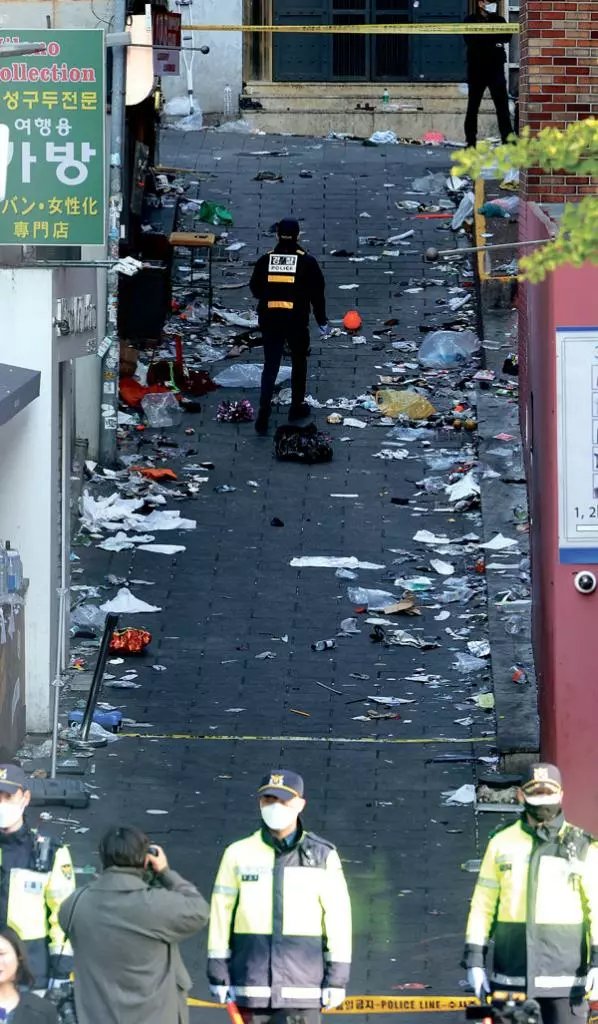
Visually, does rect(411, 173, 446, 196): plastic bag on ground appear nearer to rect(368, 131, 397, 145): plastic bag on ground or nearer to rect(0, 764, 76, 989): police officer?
rect(368, 131, 397, 145): plastic bag on ground

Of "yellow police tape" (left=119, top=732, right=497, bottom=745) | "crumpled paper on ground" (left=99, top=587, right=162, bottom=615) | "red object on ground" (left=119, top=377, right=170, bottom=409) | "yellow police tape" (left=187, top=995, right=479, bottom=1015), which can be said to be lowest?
"yellow police tape" (left=119, top=732, right=497, bottom=745)

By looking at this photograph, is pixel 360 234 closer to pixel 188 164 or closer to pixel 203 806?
pixel 188 164

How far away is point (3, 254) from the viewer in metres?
13.2

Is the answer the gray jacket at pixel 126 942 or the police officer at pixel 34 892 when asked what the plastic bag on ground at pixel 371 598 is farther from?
the gray jacket at pixel 126 942

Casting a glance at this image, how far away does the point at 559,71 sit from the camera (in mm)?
15320

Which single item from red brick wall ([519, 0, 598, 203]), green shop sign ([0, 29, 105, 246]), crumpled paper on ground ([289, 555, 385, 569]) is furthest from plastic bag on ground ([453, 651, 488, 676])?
green shop sign ([0, 29, 105, 246])

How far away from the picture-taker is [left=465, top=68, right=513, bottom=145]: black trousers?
945 inches

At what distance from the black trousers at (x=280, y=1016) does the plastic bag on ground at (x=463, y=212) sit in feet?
52.7

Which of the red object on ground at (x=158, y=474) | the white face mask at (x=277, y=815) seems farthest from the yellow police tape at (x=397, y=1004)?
the red object on ground at (x=158, y=474)

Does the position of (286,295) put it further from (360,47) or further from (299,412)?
(360,47)

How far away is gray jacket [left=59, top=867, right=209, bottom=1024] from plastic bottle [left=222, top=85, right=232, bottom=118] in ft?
75.0

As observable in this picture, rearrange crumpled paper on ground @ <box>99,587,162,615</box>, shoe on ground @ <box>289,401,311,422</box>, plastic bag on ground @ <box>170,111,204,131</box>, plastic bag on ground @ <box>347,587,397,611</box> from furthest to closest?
1. plastic bag on ground @ <box>170,111,204,131</box>
2. shoe on ground @ <box>289,401,311,422</box>
3. plastic bag on ground @ <box>347,587,397,611</box>
4. crumpled paper on ground @ <box>99,587,162,615</box>

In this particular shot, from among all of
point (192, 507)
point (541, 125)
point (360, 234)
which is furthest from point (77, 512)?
point (360, 234)

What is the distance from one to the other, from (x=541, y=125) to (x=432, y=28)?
10131 mm
